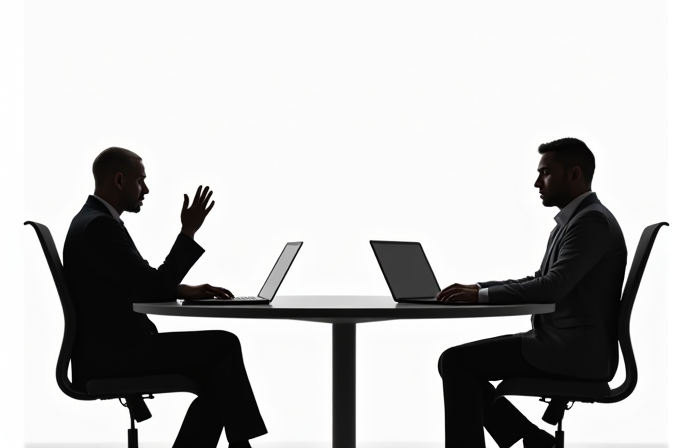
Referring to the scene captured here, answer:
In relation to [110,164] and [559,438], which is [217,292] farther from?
[559,438]

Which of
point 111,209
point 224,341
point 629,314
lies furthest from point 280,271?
point 629,314

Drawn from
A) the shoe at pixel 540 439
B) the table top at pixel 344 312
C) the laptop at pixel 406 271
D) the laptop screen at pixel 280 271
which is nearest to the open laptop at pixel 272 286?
the laptop screen at pixel 280 271

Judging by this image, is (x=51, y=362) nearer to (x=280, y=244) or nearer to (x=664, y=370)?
(x=280, y=244)

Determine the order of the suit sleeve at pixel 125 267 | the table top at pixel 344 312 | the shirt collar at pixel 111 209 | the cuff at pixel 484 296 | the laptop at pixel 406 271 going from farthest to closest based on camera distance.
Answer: the shirt collar at pixel 111 209 → the laptop at pixel 406 271 → the suit sleeve at pixel 125 267 → the cuff at pixel 484 296 → the table top at pixel 344 312

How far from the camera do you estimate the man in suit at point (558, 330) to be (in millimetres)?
3160

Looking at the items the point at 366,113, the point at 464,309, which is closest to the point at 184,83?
the point at 366,113

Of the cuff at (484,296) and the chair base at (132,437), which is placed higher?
the cuff at (484,296)

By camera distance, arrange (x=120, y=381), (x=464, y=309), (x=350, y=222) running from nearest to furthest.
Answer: (x=464, y=309), (x=120, y=381), (x=350, y=222)

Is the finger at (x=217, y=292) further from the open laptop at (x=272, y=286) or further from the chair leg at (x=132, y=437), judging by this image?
the chair leg at (x=132, y=437)

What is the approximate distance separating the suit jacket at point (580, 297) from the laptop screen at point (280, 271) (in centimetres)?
82

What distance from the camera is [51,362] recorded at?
545 cm

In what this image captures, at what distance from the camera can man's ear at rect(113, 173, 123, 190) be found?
11.7ft

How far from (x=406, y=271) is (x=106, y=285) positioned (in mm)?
1208

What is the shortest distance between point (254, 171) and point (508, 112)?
1.65 m
